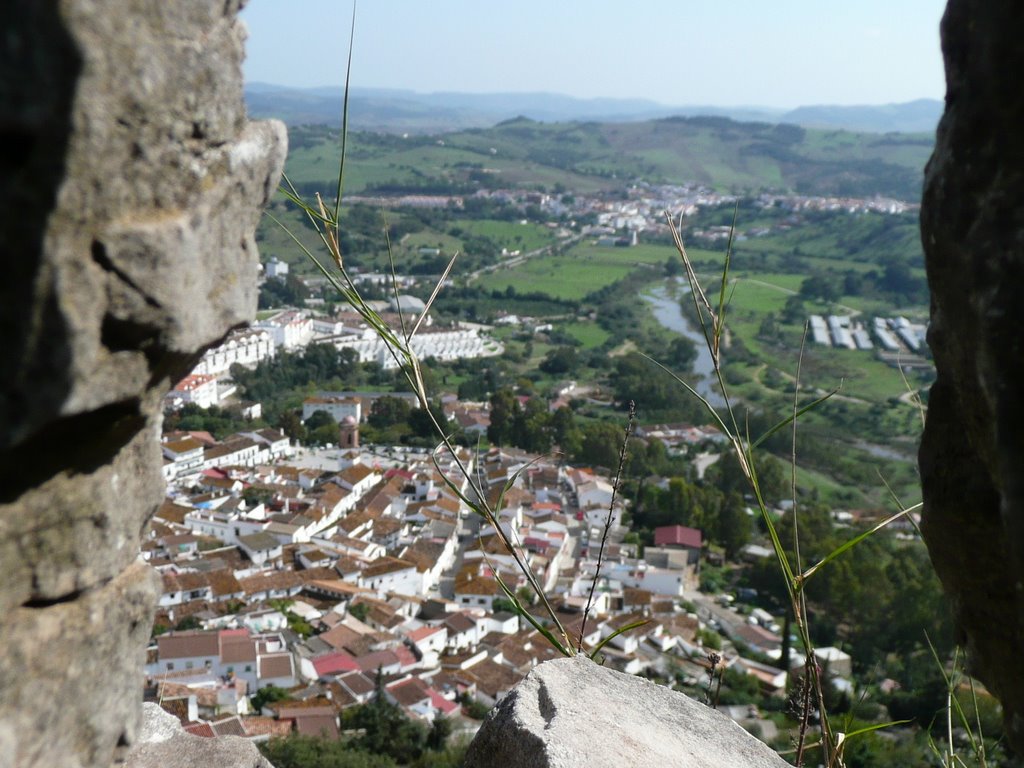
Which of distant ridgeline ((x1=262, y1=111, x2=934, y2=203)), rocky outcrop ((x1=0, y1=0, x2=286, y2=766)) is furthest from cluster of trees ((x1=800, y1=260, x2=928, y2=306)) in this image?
rocky outcrop ((x1=0, y1=0, x2=286, y2=766))

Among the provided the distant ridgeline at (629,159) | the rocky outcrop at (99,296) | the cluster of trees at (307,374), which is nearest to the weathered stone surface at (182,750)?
the rocky outcrop at (99,296)

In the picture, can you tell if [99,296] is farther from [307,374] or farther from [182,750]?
[307,374]

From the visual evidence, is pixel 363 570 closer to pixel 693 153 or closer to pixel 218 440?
pixel 218 440

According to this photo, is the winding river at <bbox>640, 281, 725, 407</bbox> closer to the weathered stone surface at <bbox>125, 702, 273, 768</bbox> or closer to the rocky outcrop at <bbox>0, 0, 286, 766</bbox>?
the weathered stone surface at <bbox>125, 702, 273, 768</bbox>

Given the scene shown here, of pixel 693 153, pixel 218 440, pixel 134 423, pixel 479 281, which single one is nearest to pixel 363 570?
pixel 218 440

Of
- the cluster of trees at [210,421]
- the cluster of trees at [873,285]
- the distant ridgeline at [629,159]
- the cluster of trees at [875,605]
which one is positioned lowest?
the cluster of trees at [210,421]

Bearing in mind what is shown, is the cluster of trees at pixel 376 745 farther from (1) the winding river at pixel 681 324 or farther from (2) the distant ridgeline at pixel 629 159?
(2) the distant ridgeline at pixel 629 159
